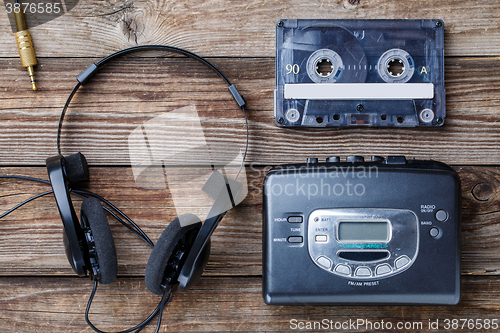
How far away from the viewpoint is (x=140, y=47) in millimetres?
781

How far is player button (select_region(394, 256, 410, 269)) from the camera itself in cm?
67

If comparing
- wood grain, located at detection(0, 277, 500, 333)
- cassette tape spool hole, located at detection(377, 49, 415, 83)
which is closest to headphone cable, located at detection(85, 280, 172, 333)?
wood grain, located at detection(0, 277, 500, 333)

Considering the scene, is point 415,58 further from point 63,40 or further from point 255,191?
point 63,40

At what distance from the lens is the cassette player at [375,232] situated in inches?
26.2

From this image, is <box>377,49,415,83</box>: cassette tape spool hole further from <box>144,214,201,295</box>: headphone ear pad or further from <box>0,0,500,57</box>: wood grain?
<box>144,214,201,295</box>: headphone ear pad

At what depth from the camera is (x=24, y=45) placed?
0.78m

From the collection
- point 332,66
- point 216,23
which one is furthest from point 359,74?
point 216,23

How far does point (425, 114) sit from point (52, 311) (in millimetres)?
937

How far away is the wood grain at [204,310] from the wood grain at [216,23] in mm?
524

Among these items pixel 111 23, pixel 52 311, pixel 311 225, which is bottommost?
pixel 52 311

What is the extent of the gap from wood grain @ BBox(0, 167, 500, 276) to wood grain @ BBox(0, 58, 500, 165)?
0.05 metres

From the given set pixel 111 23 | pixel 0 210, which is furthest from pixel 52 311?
pixel 111 23

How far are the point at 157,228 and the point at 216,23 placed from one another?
48 centimetres

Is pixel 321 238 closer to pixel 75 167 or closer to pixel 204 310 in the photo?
pixel 204 310
